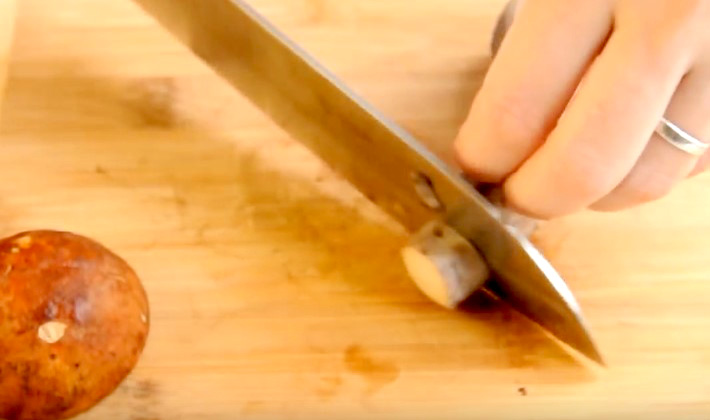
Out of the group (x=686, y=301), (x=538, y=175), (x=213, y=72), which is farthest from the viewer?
(x=213, y=72)

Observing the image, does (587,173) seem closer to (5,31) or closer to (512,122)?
(512,122)

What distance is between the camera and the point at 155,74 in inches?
38.7

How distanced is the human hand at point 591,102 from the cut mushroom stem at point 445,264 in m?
0.07

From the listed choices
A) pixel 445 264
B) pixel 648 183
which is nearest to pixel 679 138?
pixel 648 183

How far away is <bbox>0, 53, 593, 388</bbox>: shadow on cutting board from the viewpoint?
2.69 ft

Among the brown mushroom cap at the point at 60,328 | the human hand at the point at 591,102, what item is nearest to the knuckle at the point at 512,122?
the human hand at the point at 591,102

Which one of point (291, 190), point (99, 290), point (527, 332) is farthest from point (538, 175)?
point (99, 290)

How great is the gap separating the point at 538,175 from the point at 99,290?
38 centimetres

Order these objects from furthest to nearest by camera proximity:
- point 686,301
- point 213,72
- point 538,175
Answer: point 213,72
point 686,301
point 538,175

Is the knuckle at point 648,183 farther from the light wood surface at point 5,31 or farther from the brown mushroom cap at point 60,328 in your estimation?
the light wood surface at point 5,31

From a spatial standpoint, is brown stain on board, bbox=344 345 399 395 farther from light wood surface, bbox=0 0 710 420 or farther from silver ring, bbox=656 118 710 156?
silver ring, bbox=656 118 710 156

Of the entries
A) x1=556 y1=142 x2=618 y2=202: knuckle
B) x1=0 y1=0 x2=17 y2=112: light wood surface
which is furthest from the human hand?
x1=0 y1=0 x2=17 y2=112: light wood surface

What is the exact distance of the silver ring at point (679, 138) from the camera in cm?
71

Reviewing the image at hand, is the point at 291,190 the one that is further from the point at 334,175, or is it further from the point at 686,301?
the point at 686,301
